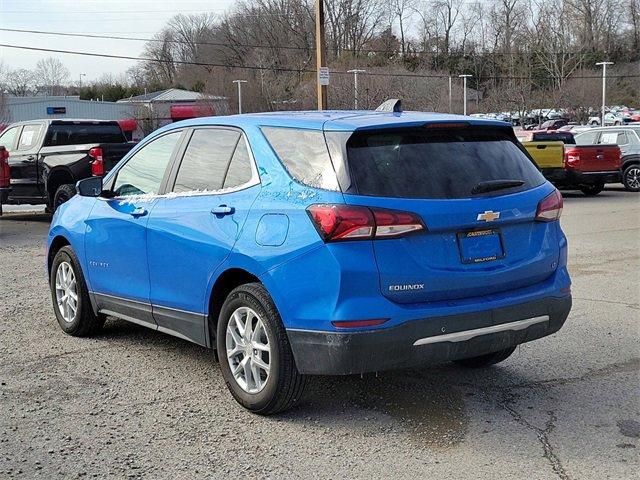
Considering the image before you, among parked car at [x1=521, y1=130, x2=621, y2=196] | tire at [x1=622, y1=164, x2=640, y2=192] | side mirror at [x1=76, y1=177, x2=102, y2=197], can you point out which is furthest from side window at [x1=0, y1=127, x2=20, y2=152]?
tire at [x1=622, y1=164, x2=640, y2=192]

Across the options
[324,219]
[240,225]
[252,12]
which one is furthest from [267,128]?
[252,12]

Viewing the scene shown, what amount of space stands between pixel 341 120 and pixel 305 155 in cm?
31

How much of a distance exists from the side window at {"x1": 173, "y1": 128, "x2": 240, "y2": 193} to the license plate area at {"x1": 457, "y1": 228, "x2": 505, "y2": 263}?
1597 millimetres

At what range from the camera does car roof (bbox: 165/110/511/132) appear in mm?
4320

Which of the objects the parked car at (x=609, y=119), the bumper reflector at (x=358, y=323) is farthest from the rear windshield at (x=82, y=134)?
the parked car at (x=609, y=119)

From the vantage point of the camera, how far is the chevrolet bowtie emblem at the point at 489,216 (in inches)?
166

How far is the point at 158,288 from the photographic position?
521cm

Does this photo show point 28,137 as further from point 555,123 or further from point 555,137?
point 555,123

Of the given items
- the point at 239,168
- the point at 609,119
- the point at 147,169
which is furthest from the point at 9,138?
the point at 609,119

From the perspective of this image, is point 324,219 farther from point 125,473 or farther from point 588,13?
point 588,13

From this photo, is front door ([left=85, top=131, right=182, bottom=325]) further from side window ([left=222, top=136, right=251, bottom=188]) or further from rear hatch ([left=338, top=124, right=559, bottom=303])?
rear hatch ([left=338, top=124, right=559, bottom=303])

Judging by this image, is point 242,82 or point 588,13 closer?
point 242,82

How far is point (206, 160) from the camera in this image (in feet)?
16.7

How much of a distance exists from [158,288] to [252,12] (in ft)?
277
